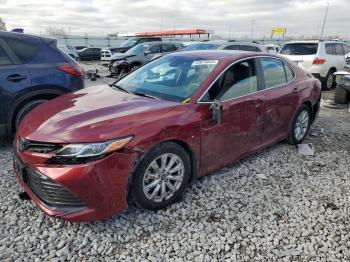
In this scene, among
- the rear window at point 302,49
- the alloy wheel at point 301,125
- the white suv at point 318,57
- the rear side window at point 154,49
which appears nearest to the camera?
the alloy wheel at point 301,125

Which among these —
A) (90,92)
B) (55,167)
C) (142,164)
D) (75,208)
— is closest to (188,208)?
(142,164)

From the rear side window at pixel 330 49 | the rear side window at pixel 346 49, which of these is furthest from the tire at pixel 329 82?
the rear side window at pixel 346 49

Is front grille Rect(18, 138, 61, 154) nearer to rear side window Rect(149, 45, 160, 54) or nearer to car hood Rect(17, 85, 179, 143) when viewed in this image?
car hood Rect(17, 85, 179, 143)

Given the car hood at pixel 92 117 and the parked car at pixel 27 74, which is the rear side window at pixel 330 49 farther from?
the car hood at pixel 92 117

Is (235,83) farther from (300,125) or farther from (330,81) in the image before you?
(330,81)

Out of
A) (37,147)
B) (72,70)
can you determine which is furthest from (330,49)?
(37,147)

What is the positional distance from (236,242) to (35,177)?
1.86 meters

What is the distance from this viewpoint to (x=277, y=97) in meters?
4.36

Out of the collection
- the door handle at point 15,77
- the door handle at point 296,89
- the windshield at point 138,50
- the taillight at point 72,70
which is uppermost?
the windshield at point 138,50

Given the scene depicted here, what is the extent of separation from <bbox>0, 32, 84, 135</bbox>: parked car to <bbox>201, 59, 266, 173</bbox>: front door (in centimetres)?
259

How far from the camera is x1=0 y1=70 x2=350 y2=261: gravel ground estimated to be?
2.68 metres

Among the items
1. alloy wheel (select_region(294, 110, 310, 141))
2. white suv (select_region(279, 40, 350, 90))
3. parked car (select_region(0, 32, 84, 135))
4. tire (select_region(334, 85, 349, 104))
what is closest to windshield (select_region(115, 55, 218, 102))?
parked car (select_region(0, 32, 84, 135))

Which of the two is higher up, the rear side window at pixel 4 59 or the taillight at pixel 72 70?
the rear side window at pixel 4 59

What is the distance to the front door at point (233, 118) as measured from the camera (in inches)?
137
